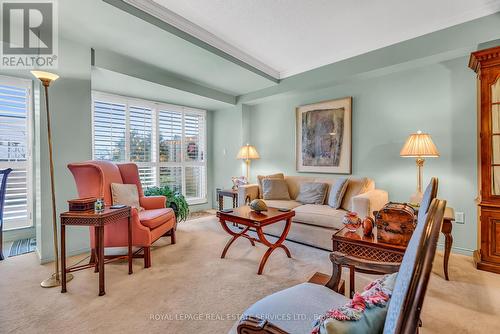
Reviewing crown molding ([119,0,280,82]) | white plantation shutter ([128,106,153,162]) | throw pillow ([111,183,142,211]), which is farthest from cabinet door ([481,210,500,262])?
white plantation shutter ([128,106,153,162])

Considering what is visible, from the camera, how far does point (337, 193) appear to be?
3.32 meters

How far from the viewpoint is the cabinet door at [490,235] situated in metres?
2.30

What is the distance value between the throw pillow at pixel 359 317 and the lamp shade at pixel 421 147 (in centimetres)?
244

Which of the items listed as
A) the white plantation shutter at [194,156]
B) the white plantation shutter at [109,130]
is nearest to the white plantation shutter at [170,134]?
the white plantation shutter at [194,156]

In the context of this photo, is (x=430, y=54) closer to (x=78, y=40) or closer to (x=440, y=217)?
(x=440, y=217)

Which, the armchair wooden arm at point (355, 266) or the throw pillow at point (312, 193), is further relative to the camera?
the throw pillow at point (312, 193)

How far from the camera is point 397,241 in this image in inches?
62.7

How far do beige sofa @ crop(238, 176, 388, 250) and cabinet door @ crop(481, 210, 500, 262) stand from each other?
37.0 inches

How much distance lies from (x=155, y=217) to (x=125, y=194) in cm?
52

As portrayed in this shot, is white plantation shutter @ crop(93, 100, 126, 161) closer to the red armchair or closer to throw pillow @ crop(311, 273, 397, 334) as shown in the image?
the red armchair

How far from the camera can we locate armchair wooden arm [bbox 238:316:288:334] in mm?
891

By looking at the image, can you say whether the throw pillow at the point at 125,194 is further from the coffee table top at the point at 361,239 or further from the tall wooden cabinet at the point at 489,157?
the tall wooden cabinet at the point at 489,157

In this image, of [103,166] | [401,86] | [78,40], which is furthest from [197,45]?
[401,86]

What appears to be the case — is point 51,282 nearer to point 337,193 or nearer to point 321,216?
point 321,216
